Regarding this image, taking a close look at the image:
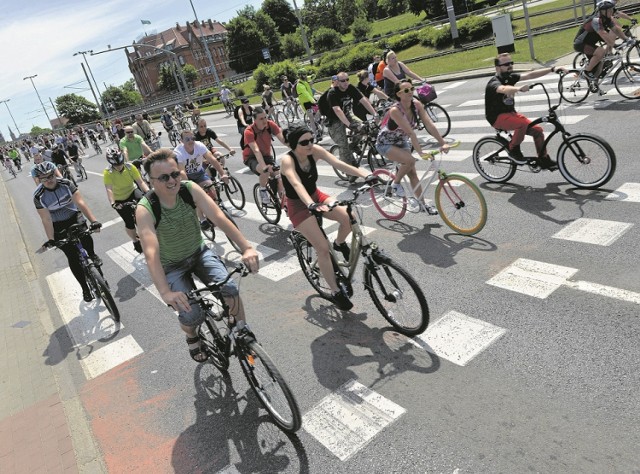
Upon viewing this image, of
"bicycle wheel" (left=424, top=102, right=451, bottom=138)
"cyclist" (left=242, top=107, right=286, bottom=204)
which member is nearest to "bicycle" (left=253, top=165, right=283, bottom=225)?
"cyclist" (left=242, top=107, right=286, bottom=204)

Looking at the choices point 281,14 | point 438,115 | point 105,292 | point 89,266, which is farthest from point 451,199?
point 281,14

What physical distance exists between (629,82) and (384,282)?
35.3 ft

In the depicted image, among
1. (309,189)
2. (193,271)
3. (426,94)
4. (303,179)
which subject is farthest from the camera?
(426,94)

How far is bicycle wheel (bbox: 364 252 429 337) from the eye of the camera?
179 inches

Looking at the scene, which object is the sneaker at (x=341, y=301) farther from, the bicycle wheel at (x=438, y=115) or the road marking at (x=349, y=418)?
the bicycle wheel at (x=438, y=115)

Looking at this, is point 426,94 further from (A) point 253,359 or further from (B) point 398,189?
(A) point 253,359

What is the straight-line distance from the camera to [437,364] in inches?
Result: 171

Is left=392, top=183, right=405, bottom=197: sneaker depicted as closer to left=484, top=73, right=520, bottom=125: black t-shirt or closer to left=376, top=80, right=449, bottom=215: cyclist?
left=376, top=80, right=449, bottom=215: cyclist

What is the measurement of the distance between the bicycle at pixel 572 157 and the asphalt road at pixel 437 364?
0.24 m

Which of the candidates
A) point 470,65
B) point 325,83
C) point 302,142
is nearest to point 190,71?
point 325,83

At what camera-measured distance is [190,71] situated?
320ft

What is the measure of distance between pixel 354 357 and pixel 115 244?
8.34 metres

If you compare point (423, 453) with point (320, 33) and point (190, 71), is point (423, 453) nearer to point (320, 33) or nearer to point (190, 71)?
point (320, 33)

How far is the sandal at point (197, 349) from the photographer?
4.68m
